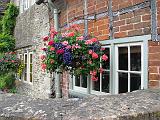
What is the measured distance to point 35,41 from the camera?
11.2 metres

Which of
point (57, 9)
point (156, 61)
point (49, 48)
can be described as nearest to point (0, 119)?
point (156, 61)

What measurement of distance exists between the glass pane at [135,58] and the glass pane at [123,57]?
163 mm

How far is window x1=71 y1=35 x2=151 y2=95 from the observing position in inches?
182

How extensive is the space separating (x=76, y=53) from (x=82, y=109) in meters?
3.07

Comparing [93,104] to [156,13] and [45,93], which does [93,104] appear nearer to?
[156,13]

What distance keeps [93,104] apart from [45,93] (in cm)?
703

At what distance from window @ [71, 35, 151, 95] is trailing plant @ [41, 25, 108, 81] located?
188mm

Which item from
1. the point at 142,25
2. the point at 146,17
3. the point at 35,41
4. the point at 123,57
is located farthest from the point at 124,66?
the point at 35,41

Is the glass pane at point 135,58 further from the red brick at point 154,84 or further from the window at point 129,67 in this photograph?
the red brick at point 154,84

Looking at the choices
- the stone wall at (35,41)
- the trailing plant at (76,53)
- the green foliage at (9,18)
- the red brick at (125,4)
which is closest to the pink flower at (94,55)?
the trailing plant at (76,53)

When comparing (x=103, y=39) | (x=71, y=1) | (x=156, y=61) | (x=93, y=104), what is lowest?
(x=93, y=104)

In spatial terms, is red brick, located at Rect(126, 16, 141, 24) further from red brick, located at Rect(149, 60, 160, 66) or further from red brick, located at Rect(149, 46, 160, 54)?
red brick, located at Rect(149, 60, 160, 66)

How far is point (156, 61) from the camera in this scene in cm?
432

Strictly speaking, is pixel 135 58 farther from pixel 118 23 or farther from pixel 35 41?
pixel 35 41
